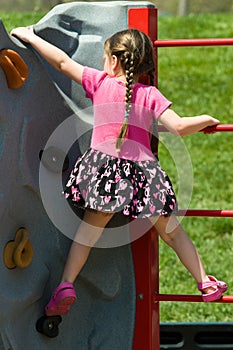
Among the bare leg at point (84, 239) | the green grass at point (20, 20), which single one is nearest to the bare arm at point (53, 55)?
the bare leg at point (84, 239)

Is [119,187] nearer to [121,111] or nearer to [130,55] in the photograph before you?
[121,111]

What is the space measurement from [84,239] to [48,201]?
157 millimetres

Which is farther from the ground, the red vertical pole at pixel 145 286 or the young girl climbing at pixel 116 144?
the young girl climbing at pixel 116 144

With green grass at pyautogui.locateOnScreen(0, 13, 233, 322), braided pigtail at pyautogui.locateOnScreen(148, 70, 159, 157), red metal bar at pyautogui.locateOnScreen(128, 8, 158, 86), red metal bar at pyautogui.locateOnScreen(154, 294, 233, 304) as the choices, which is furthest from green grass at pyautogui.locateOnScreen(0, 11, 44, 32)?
red metal bar at pyautogui.locateOnScreen(154, 294, 233, 304)

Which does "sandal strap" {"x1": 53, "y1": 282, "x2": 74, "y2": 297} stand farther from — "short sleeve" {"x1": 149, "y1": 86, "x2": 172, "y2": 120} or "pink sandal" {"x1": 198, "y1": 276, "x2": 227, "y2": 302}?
"short sleeve" {"x1": 149, "y1": 86, "x2": 172, "y2": 120}

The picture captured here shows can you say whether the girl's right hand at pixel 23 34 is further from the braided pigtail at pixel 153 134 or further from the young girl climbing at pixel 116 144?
the braided pigtail at pixel 153 134

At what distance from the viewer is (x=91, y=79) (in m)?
2.69

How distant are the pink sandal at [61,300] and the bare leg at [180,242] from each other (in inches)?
13.0

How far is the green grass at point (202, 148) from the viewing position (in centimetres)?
434

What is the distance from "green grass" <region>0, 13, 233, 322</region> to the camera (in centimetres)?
434

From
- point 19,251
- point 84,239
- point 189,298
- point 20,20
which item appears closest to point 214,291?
point 189,298

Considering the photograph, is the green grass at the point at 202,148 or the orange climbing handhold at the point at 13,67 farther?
the green grass at the point at 202,148

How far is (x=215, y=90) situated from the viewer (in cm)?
634

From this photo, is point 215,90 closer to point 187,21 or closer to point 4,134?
point 187,21
